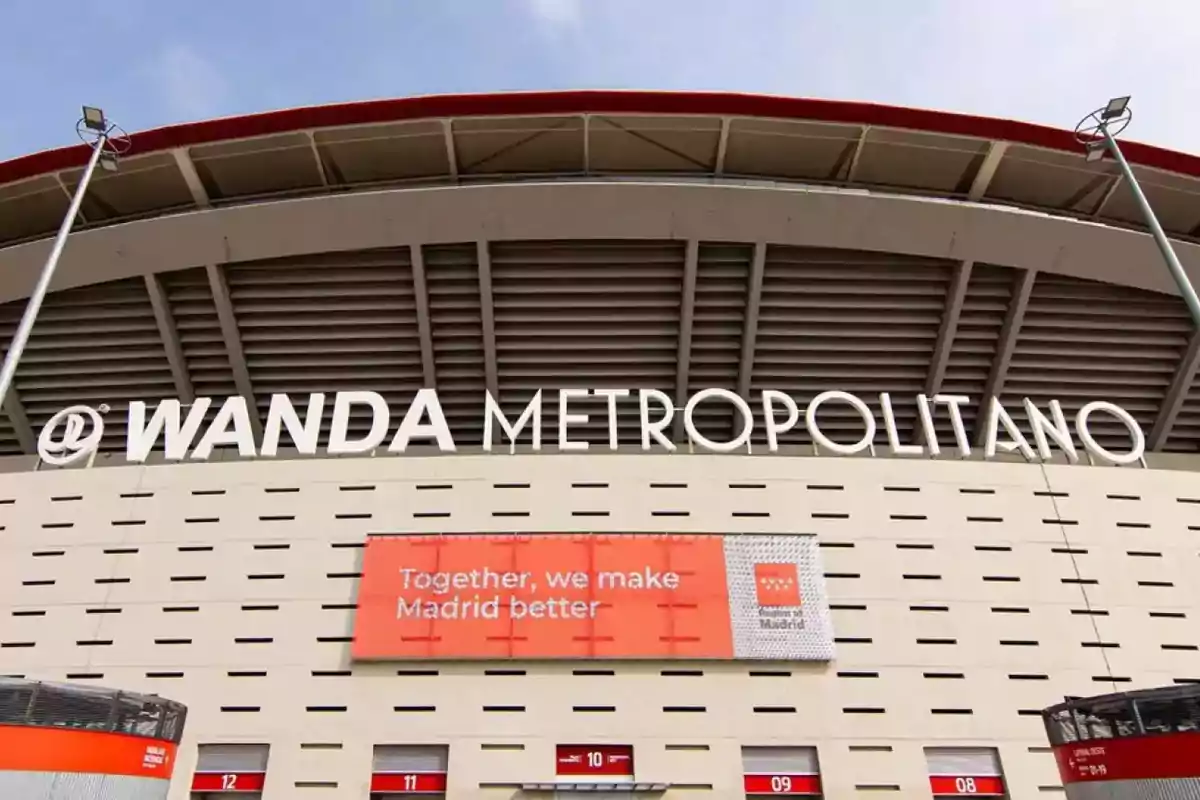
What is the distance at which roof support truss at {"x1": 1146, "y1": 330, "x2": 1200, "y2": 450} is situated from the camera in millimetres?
16562

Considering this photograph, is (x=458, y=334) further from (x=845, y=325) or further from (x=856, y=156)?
(x=856, y=156)

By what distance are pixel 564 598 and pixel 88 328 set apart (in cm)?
1186

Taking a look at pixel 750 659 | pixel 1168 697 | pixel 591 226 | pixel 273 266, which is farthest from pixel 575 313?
pixel 1168 697

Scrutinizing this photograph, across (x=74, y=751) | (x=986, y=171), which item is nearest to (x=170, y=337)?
(x=74, y=751)

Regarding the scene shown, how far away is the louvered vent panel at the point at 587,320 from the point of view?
16.0 meters

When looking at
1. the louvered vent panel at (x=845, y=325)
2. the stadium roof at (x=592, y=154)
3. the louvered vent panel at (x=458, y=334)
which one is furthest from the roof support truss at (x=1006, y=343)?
the louvered vent panel at (x=458, y=334)

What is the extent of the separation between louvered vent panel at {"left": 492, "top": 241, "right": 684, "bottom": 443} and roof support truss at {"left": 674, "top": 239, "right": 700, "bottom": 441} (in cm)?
25

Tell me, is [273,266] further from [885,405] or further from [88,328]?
[885,405]

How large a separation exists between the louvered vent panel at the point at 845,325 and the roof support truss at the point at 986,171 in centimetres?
182

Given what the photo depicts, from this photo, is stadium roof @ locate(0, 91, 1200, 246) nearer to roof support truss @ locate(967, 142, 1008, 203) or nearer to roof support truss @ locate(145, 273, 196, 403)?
roof support truss @ locate(967, 142, 1008, 203)

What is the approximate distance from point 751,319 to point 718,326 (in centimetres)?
76

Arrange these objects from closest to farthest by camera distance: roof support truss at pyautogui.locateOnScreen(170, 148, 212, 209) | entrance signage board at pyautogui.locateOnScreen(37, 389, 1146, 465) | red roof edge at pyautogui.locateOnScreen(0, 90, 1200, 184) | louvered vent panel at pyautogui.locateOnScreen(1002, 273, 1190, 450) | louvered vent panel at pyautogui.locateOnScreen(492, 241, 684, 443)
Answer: entrance signage board at pyautogui.locateOnScreen(37, 389, 1146, 465)
red roof edge at pyautogui.locateOnScreen(0, 90, 1200, 184)
roof support truss at pyautogui.locateOnScreen(170, 148, 212, 209)
louvered vent panel at pyautogui.locateOnScreen(492, 241, 684, 443)
louvered vent panel at pyautogui.locateOnScreen(1002, 273, 1190, 450)

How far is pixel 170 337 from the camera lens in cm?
1623

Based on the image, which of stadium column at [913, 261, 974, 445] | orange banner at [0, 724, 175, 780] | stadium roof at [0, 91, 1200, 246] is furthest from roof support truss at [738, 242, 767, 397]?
orange banner at [0, 724, 175, 780]
